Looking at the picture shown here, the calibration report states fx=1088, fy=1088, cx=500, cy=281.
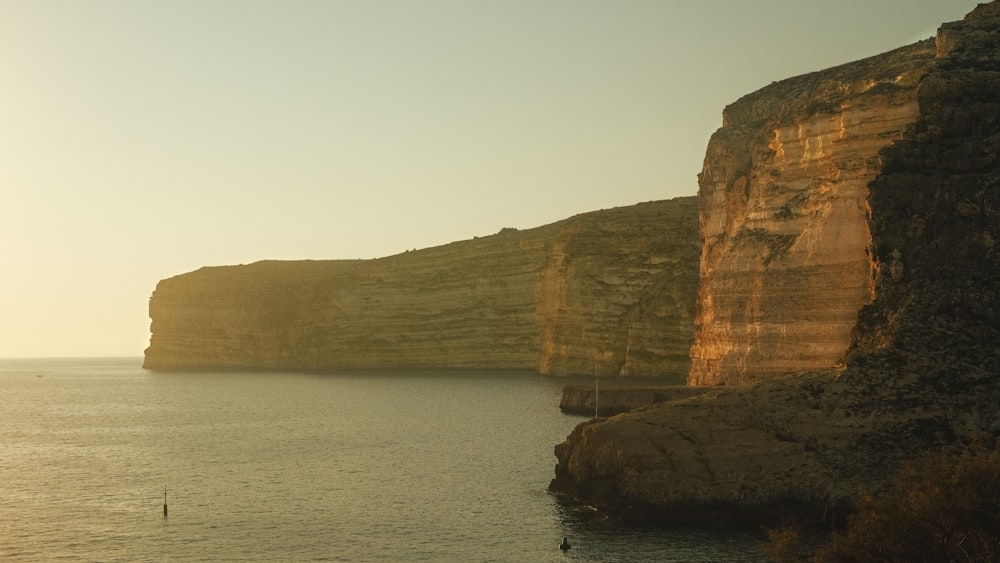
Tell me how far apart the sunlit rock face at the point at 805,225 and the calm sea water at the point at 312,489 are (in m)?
10.3

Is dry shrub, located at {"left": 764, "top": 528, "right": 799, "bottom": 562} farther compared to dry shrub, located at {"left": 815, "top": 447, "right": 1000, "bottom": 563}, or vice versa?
dry shrub, located at {"left": 764, "top": 528, "right": 799, "bottom": 562}

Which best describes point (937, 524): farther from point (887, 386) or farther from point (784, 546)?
point (887, 386)

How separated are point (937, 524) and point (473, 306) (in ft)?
349

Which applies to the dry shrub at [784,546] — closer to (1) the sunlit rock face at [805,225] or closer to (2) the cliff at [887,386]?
(2) the cliff at [887,386]

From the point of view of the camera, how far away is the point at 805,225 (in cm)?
4509

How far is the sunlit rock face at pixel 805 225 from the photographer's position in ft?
137

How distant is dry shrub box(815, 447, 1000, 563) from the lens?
19625mm

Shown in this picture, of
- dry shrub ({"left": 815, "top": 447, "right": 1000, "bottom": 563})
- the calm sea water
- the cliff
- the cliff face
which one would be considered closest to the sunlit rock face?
the cliff

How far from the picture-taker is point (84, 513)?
1378 inches

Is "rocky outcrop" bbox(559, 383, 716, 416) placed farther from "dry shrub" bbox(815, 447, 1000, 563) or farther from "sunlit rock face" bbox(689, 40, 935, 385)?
"dry shrub" bbox(815, 447, 1000, 563)

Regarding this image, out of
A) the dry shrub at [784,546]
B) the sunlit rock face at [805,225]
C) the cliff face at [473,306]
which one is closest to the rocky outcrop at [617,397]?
the sunlit rock face at [805,225]

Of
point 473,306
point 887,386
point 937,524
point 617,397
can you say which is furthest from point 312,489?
point 473,306

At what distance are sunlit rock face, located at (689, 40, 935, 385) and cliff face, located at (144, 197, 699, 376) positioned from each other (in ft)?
139

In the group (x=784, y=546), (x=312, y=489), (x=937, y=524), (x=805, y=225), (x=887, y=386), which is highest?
(x=805, y=225)
